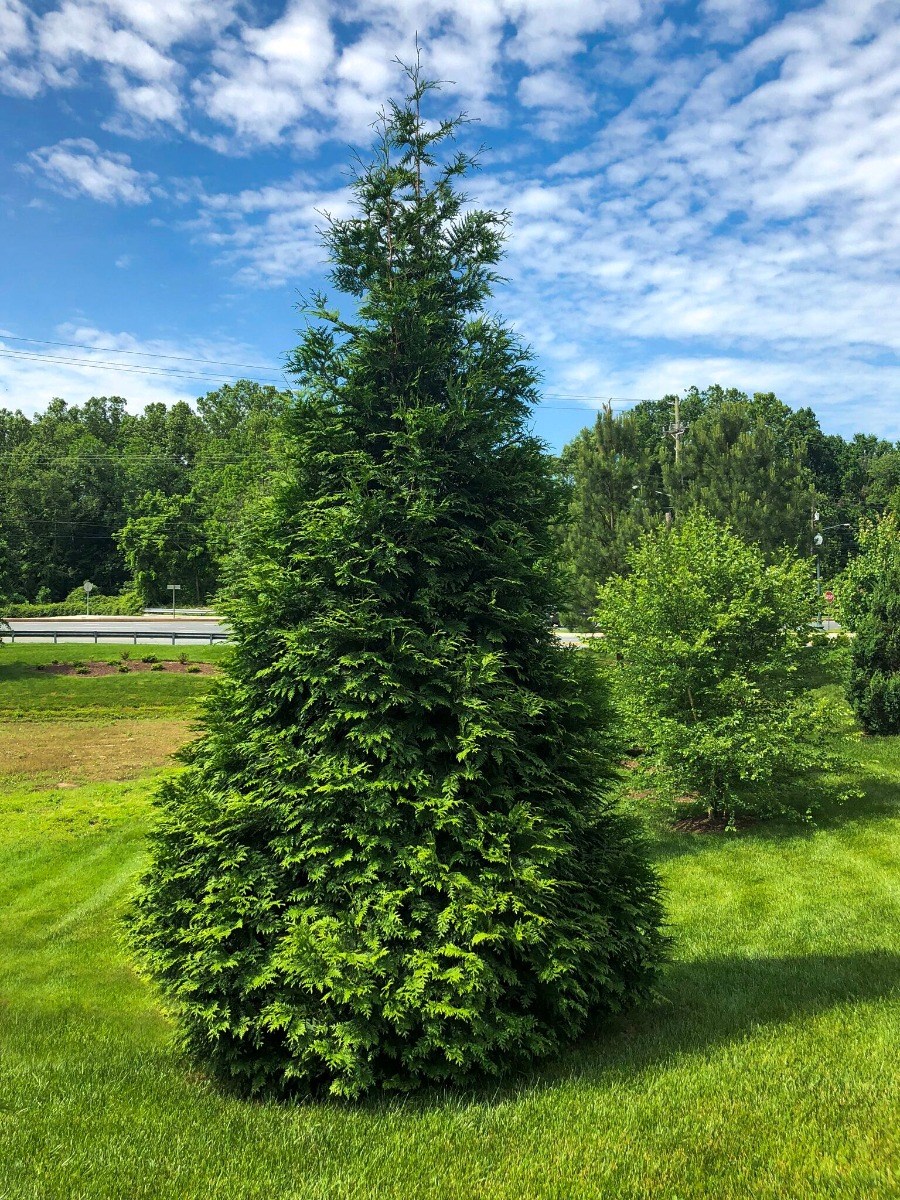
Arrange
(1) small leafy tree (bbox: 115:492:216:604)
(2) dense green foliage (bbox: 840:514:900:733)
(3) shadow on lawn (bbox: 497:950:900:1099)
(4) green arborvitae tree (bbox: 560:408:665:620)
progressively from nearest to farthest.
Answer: (3) shadow on lawn (bbox: 497:950:900:1099)
(2) dense green foliage (bbox: 840:514:900:733)
(4) green arborvitae tree (bbox: 560:408:665:620)
(1) small leafy tree (bbox: 115:492:216:604)

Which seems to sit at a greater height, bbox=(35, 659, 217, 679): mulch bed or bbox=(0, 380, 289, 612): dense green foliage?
bbox=(0, 380, 289, 612): dense green foliage

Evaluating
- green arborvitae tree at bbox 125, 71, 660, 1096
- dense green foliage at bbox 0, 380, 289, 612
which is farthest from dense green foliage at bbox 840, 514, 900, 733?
dense green foliage at bbox 0, 380, 289, 612

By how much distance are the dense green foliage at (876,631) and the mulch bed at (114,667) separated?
19.8 meters

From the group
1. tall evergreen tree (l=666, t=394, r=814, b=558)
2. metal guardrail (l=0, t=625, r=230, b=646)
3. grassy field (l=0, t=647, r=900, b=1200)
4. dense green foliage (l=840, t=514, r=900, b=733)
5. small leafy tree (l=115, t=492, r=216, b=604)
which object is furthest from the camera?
small leafy tree (l=115, t=492, r=216, b=604)

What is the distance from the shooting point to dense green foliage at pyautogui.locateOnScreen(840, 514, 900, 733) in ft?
57.0

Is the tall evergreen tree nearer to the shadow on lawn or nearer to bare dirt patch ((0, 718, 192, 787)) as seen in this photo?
bare dirt patch ((0, 718, 192, 787))

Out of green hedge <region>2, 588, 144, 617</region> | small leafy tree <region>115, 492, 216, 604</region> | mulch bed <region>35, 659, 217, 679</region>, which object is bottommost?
mulch bed <region>35, 659, 217, 679</region>

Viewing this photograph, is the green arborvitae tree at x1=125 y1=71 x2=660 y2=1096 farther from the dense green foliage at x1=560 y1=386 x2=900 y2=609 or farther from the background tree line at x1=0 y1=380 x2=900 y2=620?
the dense green foliage at x1=560 y1=386 x2=900 y2=609

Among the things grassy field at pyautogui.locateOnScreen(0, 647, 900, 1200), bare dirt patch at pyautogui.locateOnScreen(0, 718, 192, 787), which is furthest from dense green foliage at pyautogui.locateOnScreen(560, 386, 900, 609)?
grassy field at pyautogui.locateOnScreen(0, 647, 900, 1200)

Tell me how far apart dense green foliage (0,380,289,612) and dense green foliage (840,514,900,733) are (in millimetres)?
41721

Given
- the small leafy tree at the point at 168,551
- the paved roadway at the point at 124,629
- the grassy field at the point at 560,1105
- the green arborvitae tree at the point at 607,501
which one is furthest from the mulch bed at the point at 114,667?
the small leafy tree at the point at 168,551

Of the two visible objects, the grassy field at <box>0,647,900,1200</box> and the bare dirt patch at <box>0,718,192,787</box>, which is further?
the bare dirt patch at <box>0,718,192,787</box>

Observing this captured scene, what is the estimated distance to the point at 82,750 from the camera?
58.6ft

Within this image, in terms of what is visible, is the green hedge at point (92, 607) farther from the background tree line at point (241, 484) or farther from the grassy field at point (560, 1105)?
the grassy field at point (560, 1105)
